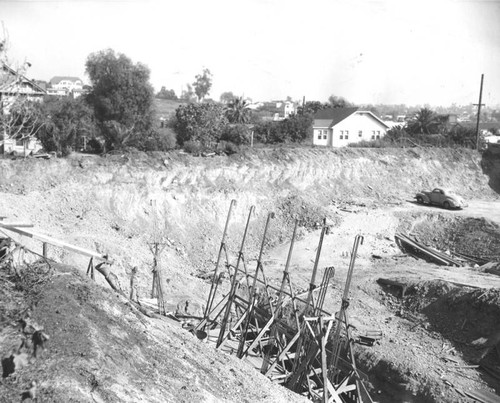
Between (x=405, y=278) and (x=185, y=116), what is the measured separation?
73.1ft

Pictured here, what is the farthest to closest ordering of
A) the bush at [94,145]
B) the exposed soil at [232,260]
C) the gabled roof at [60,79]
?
the gabled roof at [60,79] < the bush at [94,145] < the exposed soil at [232,260]

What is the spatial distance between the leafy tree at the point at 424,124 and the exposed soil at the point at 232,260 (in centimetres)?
997

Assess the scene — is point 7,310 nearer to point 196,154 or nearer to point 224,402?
point 224,402

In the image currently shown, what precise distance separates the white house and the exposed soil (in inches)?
345

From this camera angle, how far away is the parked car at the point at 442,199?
101ft

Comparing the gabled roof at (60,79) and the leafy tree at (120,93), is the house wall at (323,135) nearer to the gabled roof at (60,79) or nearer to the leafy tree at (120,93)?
the leafy tree at (120,93)

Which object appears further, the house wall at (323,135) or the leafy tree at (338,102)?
the leafy tree at (338,102)

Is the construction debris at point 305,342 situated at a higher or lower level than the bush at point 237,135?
lower

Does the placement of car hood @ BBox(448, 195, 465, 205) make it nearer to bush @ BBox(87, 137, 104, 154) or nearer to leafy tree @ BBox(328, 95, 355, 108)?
bush @ BBox(87, 137, 104, 154)

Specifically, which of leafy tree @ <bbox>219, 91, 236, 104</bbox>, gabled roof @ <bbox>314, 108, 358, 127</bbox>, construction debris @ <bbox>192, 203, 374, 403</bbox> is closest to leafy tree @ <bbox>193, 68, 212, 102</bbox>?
leafy tree @ <bbox>219, 91, 236, 104</bbox>

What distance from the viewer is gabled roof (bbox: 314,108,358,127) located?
45594mm

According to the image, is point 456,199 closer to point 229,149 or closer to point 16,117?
point 229,149

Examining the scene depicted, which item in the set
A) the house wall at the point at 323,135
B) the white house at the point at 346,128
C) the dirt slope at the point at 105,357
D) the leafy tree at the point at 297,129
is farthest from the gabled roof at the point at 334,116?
the dirt slope at the point at 105,357

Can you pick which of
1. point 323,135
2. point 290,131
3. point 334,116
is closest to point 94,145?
point 290,131
